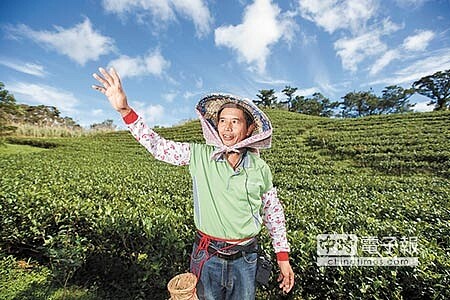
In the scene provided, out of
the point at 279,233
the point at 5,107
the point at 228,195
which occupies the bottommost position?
the point at 279,233

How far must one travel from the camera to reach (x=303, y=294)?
101 inches

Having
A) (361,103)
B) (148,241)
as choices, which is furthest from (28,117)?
(361,103)

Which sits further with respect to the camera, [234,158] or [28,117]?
[28,117]

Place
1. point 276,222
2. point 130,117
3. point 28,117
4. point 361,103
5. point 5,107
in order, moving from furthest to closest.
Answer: point 361,103
point 28,117
point 5,107
point 276,222
point 130,117

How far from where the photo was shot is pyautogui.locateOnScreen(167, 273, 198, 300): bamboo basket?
4.56 feet

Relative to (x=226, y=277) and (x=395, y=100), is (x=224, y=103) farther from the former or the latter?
(x=395, y=100)

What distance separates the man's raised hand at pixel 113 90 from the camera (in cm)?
147

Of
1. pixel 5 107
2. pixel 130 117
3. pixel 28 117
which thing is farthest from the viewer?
pixel 28 117

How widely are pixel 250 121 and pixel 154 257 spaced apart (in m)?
1.73

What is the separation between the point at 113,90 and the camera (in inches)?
57.8

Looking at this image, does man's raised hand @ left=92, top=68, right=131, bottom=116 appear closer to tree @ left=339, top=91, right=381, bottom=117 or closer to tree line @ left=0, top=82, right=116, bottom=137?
tree line @ left=0, top=82, right=116, bottom=137

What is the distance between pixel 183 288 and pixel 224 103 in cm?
106

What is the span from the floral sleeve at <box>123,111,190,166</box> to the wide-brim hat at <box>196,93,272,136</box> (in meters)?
0.27

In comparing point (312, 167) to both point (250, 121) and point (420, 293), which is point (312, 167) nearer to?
point (420, 293)
